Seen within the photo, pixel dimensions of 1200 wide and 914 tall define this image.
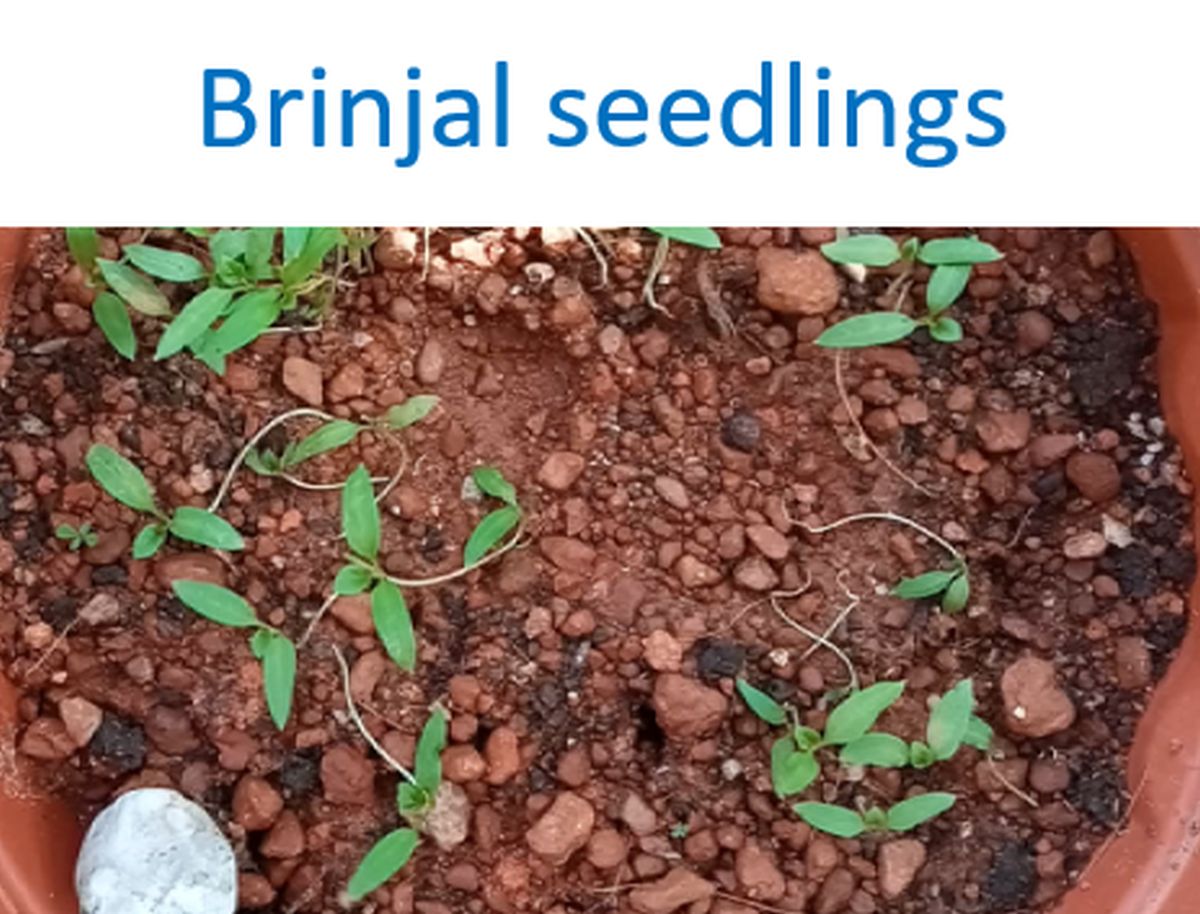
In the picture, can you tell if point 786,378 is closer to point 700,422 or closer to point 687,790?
point 700,422

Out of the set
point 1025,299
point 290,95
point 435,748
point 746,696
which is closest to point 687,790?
point 746,696

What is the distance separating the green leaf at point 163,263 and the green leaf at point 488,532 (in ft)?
1.07

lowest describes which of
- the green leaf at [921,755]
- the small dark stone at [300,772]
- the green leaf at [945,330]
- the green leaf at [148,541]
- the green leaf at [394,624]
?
the small dark stone at [300,772]

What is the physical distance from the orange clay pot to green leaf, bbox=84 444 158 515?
0.52 feet

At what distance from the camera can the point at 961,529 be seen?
1.58 meters

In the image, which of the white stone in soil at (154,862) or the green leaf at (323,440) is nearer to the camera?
the white stone in soil at (154,862)

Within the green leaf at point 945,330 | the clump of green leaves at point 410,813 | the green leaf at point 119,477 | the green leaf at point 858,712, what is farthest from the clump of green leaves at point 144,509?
the green leaf at point 945,330

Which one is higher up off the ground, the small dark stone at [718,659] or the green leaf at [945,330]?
the green leaf at [945,330]

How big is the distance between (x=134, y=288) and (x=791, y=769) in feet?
2.26

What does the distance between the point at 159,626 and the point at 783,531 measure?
0.54 metres

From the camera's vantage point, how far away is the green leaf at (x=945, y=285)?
1.58 m

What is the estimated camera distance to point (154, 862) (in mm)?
1438

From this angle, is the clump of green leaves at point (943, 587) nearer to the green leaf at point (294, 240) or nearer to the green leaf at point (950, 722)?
the green leaf at point (950, 722)

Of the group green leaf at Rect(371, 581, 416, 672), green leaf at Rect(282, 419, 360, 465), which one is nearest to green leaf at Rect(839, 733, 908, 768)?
green leaf at Rect(371, 581, 416, 672)
